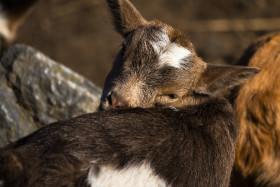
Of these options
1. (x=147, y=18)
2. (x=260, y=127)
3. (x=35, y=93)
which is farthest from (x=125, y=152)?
(x=147, y=18)

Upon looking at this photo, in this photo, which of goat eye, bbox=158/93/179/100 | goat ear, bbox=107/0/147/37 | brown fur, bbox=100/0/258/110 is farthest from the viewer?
goat ear, bbox=107/0/147/37

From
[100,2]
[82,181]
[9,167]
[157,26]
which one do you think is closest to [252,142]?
[157,26]

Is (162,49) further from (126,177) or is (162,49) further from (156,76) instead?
(126,177)

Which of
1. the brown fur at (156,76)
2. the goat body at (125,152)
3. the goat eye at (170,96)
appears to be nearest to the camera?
the goat body at (125,152)

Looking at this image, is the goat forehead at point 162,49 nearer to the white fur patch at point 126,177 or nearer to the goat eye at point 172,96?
the goat eye at point 172,96

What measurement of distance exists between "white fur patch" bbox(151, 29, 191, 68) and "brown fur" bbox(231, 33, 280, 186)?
679 mm

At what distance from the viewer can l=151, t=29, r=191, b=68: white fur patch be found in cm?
345

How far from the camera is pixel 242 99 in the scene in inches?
154

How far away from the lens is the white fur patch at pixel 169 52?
3.45m

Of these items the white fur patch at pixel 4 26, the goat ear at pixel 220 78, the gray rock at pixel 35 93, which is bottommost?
the gray rock at pixel 35 93

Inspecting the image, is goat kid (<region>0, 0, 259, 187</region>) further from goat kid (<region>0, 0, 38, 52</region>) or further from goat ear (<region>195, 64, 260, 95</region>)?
goat kid (<region>0, 0, 38, 52</region>)

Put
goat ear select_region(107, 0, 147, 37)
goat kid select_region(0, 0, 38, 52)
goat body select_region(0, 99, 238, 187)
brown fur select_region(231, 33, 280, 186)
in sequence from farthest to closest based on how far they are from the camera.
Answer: goat kid select_region(0, 0, 38, 52)
goat ear select_region(107, 0, 147, 37)
brown fur select_region(231, 33, 280, 186)
goat body select_region(0, 99, 238, 187)

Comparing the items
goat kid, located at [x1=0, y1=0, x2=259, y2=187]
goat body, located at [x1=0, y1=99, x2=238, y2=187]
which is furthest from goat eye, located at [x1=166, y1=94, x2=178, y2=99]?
goat body, located at [x1=0, y1=99, x2=238, y2=187]

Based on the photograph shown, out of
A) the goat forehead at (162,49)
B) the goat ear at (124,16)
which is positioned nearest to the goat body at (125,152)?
the goat forehead at (162,49)
